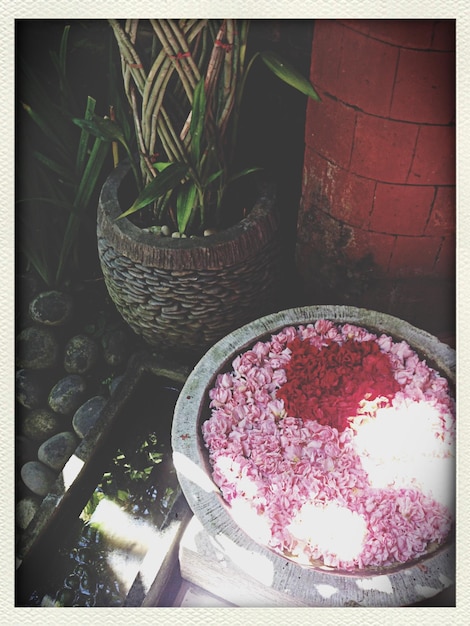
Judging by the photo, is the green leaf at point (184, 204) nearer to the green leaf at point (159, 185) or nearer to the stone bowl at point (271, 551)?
the green leaf at point (159, 185)

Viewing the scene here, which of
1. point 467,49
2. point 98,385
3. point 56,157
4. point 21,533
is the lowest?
point 21,533

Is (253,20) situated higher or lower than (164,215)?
higher

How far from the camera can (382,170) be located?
4.35 feet

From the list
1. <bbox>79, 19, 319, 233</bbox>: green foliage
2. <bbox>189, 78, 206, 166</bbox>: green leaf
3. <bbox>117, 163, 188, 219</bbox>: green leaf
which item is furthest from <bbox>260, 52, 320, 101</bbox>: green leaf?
<bbox>117, 163, 188, 219</bbox>: green leaf

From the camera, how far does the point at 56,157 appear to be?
138 centimetres

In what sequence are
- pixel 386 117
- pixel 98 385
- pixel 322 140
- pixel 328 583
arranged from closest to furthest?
pixel 328 583, pixel 386 117, pixel 322 140, pixel 98 385

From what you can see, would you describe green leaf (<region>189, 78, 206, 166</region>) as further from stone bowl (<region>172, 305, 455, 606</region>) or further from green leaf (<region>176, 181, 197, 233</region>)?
stone bowl (<region>172, 305, 455, 606</region>)

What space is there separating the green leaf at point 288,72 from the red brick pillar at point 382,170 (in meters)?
0.08

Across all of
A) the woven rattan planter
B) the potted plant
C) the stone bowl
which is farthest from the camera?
the woven rattan planter

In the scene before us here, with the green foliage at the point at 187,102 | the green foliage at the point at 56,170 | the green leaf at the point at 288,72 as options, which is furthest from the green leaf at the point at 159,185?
the green leaf at the point at 288,72

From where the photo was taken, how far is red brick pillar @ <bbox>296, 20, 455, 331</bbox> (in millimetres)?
1193

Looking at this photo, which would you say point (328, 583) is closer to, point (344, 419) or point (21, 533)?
point (344, 419)

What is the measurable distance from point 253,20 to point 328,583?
0.96m

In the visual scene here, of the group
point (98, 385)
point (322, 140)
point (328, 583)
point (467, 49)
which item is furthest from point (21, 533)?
point (467, 49)
